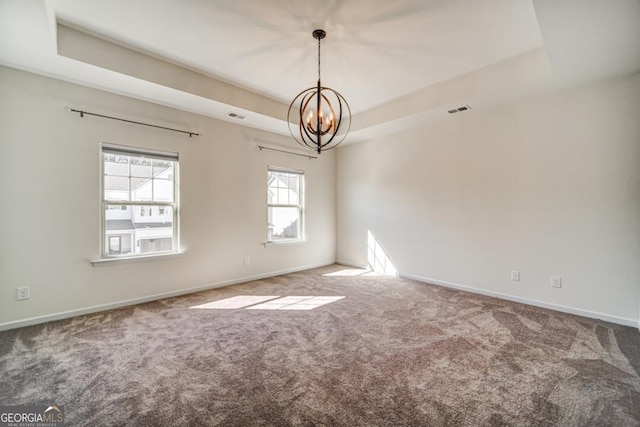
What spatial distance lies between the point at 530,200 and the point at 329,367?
326 centimetres

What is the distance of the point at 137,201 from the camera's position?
11.8 ft

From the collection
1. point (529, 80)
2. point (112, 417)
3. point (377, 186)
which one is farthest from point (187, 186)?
point (529, 80)

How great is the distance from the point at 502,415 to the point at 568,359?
111 centimetres

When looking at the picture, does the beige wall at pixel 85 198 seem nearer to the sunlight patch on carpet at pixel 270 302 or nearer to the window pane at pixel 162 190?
the window pane at pixel 162 190

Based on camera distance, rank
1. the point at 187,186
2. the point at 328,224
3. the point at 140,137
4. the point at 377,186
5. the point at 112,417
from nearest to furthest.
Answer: the point at 112,417, the point at 140,137, the point at 187,186, the point at 377,186, the point at 328,224

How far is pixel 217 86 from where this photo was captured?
12.0ft

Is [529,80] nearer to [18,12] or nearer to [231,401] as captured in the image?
[231,401]

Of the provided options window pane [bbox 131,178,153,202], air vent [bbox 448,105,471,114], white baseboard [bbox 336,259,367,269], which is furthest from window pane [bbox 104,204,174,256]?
air vent [bbox 448,105,471,114]

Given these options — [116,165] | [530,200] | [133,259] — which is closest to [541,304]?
[530,200]

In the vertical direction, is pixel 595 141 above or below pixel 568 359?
above

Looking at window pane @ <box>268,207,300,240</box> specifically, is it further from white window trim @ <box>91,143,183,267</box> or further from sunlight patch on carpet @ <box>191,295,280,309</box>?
white window trim @ <box>91,143,183,267</box>

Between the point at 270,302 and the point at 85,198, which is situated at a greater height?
the point at 85,198

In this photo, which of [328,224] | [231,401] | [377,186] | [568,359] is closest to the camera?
[231,401]

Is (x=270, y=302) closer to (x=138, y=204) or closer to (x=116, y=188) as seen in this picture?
(x=138, y=204)
